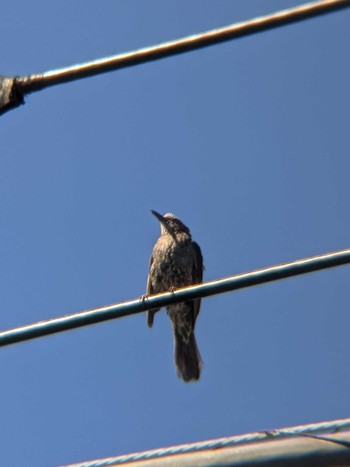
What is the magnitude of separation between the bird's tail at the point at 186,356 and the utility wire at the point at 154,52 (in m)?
7.02

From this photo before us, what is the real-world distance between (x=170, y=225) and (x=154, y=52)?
802 cm

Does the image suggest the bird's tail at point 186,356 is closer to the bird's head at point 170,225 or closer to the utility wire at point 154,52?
the bird's head at point 170,225

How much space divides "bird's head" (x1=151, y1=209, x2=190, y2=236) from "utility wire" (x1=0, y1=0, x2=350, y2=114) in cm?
765

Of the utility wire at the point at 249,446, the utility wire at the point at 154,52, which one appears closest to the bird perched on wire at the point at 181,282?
the utility wire at the point at 154,52

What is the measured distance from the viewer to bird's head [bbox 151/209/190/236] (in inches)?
467

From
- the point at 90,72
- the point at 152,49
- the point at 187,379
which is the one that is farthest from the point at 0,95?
the point at 187,379

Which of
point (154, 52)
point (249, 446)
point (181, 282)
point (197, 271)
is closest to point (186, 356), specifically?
point (181, 282)

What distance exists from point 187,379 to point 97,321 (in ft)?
21.0

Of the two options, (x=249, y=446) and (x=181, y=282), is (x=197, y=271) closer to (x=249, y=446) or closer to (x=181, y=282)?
(x=181, y=282)

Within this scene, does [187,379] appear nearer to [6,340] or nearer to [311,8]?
[6,340]

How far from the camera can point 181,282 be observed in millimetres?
11195

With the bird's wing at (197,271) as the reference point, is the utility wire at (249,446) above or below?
below

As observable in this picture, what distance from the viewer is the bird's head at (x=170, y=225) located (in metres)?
11.9

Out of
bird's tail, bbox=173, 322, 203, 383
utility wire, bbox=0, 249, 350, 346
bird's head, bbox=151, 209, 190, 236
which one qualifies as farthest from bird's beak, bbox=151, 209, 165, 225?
utility wire, bbox=0, 249, 350, 346
